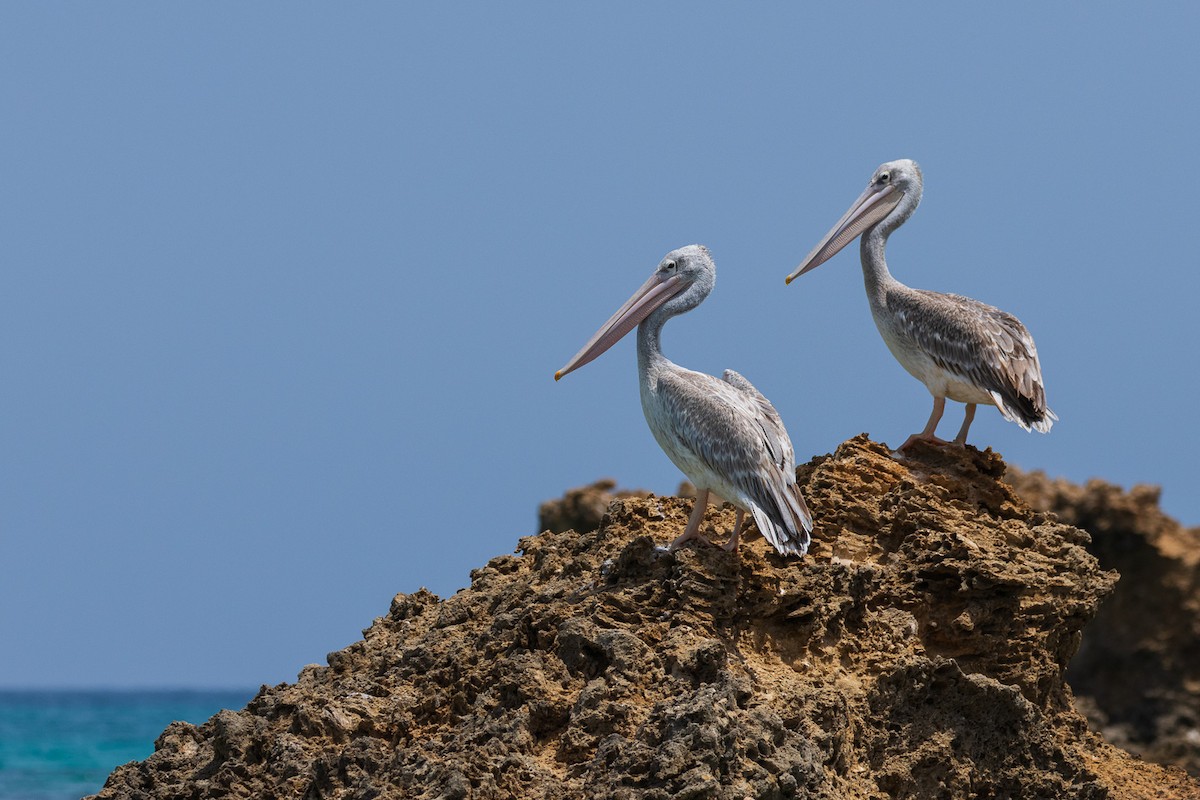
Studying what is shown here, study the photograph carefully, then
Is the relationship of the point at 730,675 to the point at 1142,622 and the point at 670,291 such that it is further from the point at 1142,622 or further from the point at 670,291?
the point at 1142,622

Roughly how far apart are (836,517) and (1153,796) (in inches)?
105

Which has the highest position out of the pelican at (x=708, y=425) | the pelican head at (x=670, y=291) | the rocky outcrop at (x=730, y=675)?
the pelican head at (x=670, y=291)

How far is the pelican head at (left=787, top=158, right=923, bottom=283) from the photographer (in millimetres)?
11188

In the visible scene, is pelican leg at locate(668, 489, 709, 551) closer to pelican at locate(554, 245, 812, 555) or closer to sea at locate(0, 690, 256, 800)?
pelican at locate(554, 245, 812, 555)

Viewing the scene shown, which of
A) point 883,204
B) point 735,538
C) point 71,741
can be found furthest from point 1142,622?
point 71,741

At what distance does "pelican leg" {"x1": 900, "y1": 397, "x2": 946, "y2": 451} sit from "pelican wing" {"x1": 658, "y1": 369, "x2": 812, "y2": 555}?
62.3 inches

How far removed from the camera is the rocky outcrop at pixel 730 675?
7.02m

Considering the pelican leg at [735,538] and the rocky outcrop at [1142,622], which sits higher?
the rocky outcrop at [1142,622]

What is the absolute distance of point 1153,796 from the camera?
9414 mm

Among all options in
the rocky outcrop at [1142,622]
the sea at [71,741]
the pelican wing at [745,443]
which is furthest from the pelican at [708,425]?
the rocky outcrop at [1142,622]

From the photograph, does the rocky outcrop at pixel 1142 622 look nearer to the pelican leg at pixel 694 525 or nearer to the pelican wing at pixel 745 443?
the pelican wing at pixel 745 443

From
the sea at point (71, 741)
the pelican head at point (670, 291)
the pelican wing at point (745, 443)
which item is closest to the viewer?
the pelican wing at point (745, 443)

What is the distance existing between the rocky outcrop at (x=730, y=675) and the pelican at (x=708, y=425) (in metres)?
0.29

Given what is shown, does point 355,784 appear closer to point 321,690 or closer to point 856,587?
point 321,690
